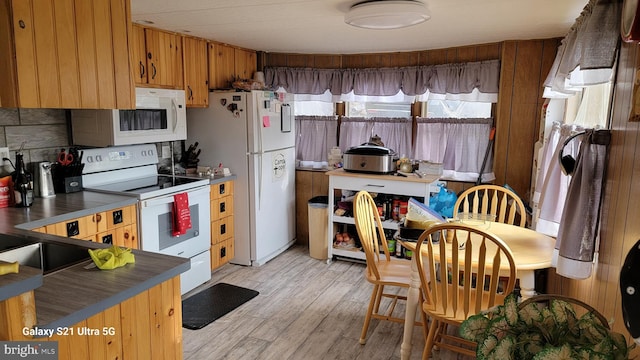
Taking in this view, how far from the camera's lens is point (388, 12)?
8.23ft

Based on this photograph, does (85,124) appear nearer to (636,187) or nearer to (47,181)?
(47,181)

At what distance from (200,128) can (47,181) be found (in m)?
1.50

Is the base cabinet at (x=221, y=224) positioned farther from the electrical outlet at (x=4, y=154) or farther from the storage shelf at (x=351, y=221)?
the electrical outlet at (x=4, y=154)

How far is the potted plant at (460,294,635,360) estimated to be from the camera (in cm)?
94

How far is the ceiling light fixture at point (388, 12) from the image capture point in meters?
2.48

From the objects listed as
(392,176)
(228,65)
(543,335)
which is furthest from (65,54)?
(392,176)

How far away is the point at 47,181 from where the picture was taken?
111 inches

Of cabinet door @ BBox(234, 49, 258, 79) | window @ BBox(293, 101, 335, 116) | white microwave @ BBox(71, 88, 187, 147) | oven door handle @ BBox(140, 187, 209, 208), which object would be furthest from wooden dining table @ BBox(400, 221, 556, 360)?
cabinet door @ BBox(234, 49, 258, 79)

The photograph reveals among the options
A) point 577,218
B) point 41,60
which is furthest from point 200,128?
point 577,218

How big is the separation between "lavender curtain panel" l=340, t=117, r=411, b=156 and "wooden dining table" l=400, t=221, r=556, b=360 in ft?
5.89

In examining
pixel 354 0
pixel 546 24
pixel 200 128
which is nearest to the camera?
pixel 354 0

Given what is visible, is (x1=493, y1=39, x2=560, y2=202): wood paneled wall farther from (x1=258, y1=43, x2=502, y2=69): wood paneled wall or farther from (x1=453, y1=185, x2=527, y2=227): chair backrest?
(x1=453, y1=185, x2=527, y2=227): chair backrest

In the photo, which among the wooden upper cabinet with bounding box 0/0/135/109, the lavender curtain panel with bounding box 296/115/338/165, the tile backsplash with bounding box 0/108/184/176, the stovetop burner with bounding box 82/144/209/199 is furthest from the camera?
the lavender curtain panel with bounding box 296/115/338/165

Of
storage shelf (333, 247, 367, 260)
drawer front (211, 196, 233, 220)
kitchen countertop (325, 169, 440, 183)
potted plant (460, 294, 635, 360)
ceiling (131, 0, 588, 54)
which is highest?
ceiling (131, 0, 588, 54)
